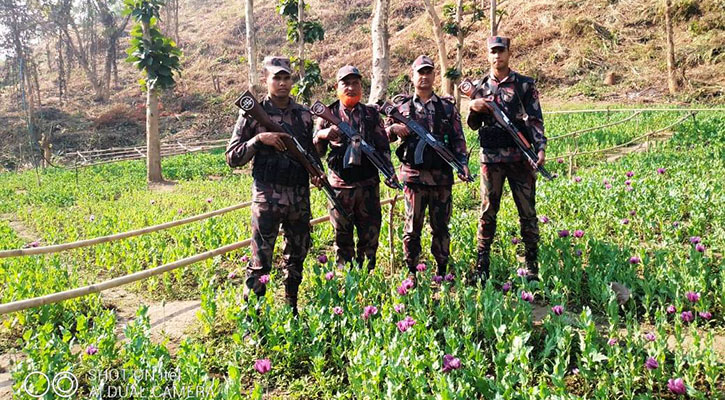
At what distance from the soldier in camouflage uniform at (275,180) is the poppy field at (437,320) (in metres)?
0.24

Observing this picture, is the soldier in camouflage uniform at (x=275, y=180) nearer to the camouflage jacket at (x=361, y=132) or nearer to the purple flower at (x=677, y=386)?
the camouflage jacket at (x=361, y=132)

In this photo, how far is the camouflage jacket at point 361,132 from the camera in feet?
13.9

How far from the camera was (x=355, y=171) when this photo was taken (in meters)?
4.24

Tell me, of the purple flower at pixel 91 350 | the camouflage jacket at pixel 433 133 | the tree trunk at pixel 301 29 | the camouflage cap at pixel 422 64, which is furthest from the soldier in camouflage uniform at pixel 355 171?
the tree trunk at pixel 301 29

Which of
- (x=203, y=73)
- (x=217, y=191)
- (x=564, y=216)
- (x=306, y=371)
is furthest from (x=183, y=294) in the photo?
(x=203, y=73)

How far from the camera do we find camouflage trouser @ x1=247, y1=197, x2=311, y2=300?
12.0 ft

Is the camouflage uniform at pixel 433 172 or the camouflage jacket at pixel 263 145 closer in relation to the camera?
the camouflage jacket at pixel 263 145

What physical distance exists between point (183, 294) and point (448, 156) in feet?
9.73

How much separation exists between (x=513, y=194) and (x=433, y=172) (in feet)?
2.46

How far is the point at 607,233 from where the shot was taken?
218 inches

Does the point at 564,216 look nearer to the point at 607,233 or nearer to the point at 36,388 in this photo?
the point at 607,233

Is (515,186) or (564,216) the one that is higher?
(515,186)

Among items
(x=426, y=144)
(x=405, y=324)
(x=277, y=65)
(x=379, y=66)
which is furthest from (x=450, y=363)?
(x=379, y=66)

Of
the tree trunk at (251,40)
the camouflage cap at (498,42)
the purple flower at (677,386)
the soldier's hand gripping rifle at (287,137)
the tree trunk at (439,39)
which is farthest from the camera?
the tree trunk at (439,39)
